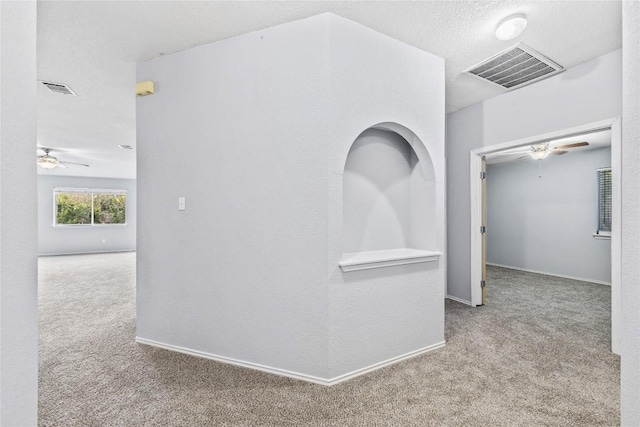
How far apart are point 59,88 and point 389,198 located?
3.66m

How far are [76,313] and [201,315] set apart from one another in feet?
7.30

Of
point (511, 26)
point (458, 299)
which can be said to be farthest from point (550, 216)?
point (511, 26)

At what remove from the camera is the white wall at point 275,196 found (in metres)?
2.07

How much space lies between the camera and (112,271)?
6.12m

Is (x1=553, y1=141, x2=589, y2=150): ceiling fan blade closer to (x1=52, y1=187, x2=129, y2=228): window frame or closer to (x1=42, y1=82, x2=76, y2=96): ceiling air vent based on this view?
(x1=42, y1=82, x2=76, y2=96): ceiling air vent

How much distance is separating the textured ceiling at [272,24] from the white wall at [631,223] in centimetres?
155

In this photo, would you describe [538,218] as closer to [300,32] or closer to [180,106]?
[300,32]

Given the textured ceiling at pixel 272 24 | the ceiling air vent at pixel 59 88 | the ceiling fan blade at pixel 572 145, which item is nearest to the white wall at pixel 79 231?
the ceiling air vent at pixel 59 88

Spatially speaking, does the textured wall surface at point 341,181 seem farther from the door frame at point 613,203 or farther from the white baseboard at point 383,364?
the door frame at point 613,203

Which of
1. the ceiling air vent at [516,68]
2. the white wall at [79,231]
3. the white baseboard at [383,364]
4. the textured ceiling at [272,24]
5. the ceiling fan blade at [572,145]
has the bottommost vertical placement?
the white baseboard at [383,364]

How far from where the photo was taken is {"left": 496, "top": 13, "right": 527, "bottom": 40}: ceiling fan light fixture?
2.13 meters

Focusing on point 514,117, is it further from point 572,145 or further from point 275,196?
point 275,196

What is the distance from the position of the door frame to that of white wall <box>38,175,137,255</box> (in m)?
9.59

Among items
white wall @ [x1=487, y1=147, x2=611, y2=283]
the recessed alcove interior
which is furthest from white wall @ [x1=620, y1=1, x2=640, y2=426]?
white wall @ [x1=487, y1=147, x2=611, y2=283]
